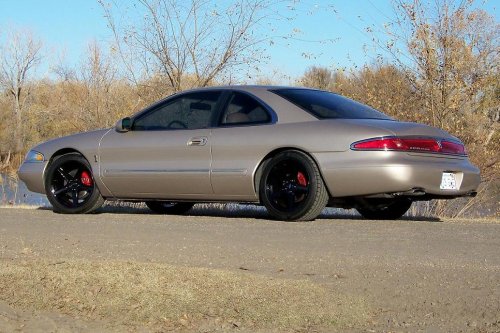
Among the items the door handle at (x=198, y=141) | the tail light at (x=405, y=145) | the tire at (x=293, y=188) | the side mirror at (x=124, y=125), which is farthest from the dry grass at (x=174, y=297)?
the side mirror at (x=124, y=125)

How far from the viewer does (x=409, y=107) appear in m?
15.7

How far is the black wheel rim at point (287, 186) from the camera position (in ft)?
26.8

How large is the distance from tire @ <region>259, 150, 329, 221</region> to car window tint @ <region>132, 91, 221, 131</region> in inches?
41.4

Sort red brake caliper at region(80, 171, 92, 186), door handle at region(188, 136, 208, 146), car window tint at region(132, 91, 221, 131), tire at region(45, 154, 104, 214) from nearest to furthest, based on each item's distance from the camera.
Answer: door handle at region(188, 136, 208, 146), car window tint at region(132, 91, 221, 131), tire at region(45, 154, 104, 214), red brake caliper at region(80, 171, 92, 186)

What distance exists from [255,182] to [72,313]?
423 centimetres

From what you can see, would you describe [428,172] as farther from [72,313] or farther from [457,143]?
[72,313]

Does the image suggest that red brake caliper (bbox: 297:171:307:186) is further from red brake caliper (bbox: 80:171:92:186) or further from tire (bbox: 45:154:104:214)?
red brake caliper (bbox: 80:171:92:186)

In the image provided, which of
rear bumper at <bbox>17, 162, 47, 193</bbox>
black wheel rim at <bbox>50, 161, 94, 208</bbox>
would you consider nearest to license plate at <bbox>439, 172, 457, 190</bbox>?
black wheel rim at <bbox>50, 161, 94, 208</bbox>

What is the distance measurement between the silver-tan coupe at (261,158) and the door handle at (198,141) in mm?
13

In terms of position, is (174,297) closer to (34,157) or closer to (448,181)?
(448,181)

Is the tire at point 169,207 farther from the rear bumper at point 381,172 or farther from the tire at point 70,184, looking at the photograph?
the rear bumper at point 381,172

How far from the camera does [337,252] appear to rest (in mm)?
6145

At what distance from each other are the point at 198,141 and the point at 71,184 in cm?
182

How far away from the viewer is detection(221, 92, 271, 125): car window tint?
8.62 metres
